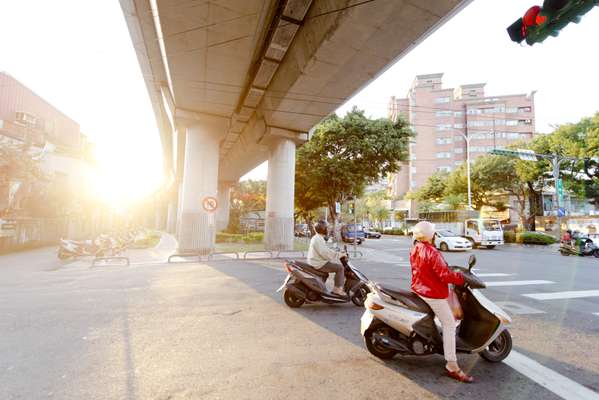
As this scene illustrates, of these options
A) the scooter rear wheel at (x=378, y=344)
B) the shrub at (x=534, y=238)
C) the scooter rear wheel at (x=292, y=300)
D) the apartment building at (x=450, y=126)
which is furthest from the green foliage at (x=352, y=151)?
the apartment building at (x=450, y=126)

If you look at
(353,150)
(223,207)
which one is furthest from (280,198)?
(223,207)

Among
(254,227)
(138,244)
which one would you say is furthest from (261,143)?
(254,227)

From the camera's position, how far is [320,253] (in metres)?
5.75

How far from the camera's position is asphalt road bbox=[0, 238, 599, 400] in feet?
9.42

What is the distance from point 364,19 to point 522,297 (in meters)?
7.14

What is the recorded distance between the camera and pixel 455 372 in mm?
3082

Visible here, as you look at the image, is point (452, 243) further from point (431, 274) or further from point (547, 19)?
point (431, 274)

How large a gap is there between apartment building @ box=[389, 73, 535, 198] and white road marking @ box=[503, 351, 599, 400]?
2645 inches

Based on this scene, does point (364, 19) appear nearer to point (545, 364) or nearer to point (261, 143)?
point (545, 364)

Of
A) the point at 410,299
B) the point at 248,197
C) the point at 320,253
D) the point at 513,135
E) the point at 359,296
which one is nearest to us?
the point at 410,299

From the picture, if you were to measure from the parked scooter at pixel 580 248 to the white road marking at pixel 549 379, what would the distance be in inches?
691

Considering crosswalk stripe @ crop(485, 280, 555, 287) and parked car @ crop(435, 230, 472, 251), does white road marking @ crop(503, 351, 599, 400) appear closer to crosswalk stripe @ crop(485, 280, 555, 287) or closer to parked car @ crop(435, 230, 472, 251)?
crosswalk stripe @ crop(485, 280, 555, 287)

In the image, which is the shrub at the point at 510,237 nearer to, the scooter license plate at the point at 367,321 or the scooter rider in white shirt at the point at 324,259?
the scooter rider in white shirt at the point at 324,259

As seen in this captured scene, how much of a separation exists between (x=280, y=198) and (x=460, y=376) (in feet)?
44.9
